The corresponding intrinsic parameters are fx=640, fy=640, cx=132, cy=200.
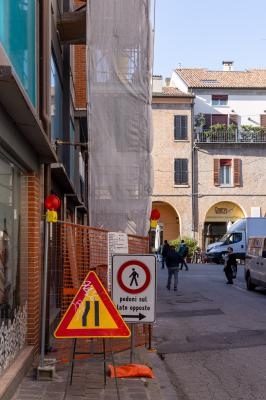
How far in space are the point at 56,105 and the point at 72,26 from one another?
1980 mm

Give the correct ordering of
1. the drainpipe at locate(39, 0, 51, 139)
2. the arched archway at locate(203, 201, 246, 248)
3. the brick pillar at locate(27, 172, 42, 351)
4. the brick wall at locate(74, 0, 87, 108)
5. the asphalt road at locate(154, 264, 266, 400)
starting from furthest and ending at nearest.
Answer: the arched archway at locate(203, 201, 246, 248) → the brick wall at locate(74, 0, 87, 108) → the drainpipe at locate(39, 0, 51, 139) → the brick pillar at locate(27, 172, 42, 351) → the asphalt road at locate(154, 264, 266, 400)

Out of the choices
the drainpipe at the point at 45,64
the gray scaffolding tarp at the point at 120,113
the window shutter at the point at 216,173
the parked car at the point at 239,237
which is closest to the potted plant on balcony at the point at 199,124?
the window shutter at the point at 216,173

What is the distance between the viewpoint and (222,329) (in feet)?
40.9

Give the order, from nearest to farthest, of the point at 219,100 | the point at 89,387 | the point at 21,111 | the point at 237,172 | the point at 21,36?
the point at 21,111 < the point at 21,36 < the point at 89,387 < the point at 237,172 < the point at 219,100

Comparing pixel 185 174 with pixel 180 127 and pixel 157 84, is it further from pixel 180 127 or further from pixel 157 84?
pixel 157 84

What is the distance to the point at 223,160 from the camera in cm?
4847

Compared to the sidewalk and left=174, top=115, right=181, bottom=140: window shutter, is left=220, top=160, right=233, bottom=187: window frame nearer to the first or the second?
left=174, top=115, right=181, bottom=140: window shutter

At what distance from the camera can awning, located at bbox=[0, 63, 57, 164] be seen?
522 cm

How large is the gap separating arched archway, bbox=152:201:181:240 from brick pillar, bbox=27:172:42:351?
40259 mm

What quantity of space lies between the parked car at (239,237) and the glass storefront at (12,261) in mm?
31059

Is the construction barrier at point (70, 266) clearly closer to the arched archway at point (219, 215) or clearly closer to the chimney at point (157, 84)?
the arched archway at point (219, 215)

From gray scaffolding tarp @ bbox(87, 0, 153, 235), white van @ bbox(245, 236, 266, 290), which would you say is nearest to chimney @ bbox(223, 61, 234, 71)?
white van @ bbox(245, 236, 266, 290)

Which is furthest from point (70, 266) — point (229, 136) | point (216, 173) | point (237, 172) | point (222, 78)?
point (222, 78)

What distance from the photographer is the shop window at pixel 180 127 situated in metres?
48.0
